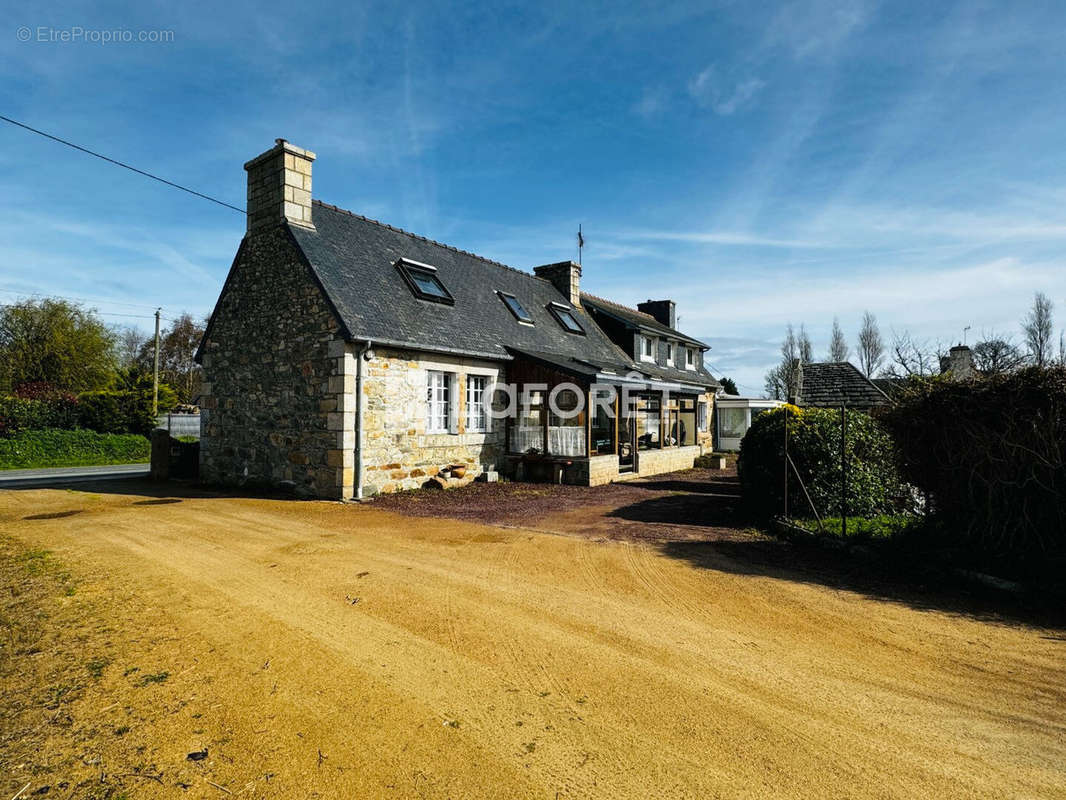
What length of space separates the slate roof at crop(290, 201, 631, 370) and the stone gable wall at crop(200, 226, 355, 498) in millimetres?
615

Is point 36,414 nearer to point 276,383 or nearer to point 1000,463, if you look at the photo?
point 276,383

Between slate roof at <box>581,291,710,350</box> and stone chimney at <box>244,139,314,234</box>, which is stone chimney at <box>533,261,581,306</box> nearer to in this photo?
slate roof at <box>581,291,710,350</box>

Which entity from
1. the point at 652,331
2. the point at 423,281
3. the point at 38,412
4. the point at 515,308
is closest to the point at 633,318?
the point at 652,331

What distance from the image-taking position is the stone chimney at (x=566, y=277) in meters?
22.3

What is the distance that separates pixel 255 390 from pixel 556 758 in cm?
1243

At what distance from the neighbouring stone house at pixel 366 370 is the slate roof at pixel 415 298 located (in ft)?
0.16

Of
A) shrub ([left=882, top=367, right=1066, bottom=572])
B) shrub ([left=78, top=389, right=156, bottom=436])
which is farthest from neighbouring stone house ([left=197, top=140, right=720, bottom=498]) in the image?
shrub ([left=78, top=389, right=156, bottom=436])

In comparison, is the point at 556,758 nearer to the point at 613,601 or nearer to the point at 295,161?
the point at 613,601

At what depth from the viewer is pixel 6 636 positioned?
4.18m

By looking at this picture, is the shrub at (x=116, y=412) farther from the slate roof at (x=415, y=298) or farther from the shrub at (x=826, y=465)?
the shrub at (x=826, y=465)

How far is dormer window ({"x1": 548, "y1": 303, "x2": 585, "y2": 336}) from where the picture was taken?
19.9 m

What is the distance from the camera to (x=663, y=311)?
27.9 metres

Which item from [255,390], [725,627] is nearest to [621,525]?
[725,627]

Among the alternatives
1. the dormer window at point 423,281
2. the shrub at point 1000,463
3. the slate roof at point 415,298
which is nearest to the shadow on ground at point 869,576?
the shrub at point 1000,463
